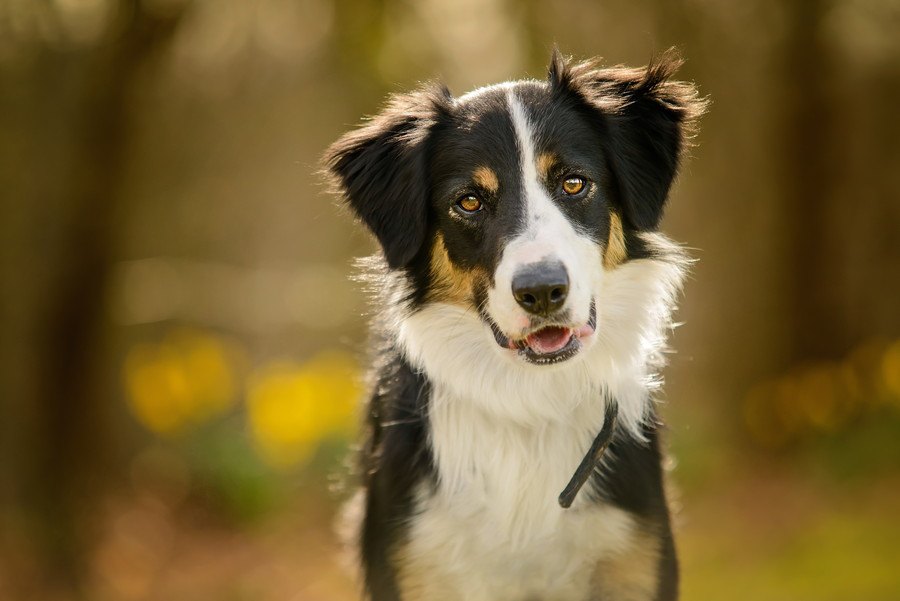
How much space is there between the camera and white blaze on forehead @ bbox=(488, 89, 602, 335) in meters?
3.21

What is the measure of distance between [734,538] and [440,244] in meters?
4.66

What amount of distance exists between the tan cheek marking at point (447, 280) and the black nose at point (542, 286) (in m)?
0.39

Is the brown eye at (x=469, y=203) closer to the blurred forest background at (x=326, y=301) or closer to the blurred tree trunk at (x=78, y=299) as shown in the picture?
the blurred forest background at (x=326, y=301)

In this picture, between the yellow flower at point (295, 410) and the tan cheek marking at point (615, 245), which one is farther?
the yellow flower at point (295, 410)

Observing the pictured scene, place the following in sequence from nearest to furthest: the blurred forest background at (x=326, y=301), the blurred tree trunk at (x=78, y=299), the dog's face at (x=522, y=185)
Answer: the dog's face at (x=522, y=185)
the blurred tree trunk at (x=78, y=299)
the blurred forest background at (x=326, y=301)

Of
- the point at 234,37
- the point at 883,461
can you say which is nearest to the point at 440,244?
the point at 234,37

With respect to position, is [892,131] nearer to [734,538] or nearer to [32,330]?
[734,538]

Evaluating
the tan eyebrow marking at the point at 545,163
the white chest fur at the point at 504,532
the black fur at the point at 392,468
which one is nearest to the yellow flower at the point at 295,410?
the black fur at the point at 392,468

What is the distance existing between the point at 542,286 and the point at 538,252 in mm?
126

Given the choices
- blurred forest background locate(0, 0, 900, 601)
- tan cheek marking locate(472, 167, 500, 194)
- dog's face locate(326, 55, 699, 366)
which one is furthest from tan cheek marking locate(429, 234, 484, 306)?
blurred forest background locate(0, 0, 900, 601)

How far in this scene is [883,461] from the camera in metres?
7.81

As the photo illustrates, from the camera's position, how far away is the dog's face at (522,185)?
3338 millimetres

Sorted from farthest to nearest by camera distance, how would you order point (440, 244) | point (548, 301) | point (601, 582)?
point (440, 244)
point (601, 582)
point (548, 301)

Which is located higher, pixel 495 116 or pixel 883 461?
pixel 495 116
